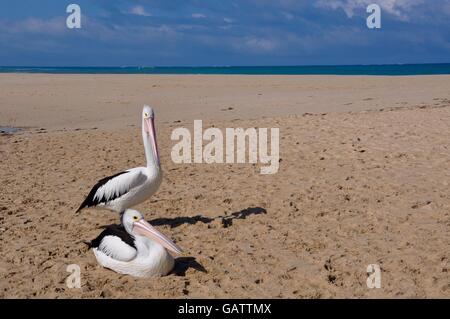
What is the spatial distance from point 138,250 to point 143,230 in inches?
7.3

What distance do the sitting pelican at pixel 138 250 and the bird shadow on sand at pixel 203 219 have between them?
1563 mm

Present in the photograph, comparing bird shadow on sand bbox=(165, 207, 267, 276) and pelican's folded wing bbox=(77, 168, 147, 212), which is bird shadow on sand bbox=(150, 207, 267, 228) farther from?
pelican's folded wing bbox=(77, 168, 147, 212)

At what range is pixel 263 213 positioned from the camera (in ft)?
22.7

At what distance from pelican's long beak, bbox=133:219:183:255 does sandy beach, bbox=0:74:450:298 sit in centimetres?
36

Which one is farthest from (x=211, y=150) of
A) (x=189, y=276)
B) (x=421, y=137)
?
(x=189, y=276)

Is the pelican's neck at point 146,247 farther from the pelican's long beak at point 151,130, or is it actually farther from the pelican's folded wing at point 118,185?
the pelican's long beak at point 151,130

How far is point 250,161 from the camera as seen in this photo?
995 centimetres

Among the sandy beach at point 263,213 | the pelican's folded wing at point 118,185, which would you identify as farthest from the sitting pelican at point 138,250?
the pelican's folded wing at point 118,185

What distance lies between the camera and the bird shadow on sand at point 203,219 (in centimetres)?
661

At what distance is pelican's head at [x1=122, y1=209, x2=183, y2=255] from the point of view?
15.6 ft

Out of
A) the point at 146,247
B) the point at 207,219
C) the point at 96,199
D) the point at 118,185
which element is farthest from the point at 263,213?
the point at 146,247

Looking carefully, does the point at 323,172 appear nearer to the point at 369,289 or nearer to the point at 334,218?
the point at 334,218

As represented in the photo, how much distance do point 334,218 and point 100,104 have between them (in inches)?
637

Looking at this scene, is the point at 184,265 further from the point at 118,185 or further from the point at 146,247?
the point at 118,185
